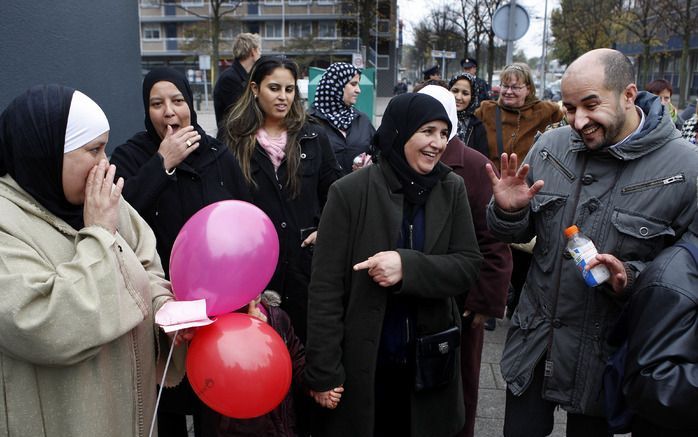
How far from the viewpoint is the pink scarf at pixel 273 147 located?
11.5 ft

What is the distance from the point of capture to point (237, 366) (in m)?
1.94

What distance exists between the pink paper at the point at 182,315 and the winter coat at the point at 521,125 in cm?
420

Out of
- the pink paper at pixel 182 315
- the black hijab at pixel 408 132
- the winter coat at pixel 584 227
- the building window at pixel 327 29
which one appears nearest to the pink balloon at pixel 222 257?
the pink paper at pixel 182 315

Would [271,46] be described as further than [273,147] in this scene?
Yes

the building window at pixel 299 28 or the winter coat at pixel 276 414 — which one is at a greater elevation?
the building window at pixel 299 28

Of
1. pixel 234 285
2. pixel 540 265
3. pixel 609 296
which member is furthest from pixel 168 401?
pixel 609 296

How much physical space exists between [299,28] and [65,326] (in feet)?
183

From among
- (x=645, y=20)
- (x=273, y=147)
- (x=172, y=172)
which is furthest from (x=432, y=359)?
(x=645, y=20)

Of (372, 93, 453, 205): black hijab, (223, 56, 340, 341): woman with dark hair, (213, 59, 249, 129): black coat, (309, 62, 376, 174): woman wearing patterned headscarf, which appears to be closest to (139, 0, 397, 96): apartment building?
(213, 59, 249, 129): black coat

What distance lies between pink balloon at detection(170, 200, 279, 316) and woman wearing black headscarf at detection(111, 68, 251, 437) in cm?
79

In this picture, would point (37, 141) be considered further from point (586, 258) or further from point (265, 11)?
point (265, 11)

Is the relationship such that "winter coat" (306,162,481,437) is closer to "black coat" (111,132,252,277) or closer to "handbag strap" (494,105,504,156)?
"black coat" (111,132,252,277)

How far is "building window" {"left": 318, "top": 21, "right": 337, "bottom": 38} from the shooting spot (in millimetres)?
52719

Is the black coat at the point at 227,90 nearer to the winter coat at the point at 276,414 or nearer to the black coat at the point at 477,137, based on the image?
the black coat at the point at 477,137
